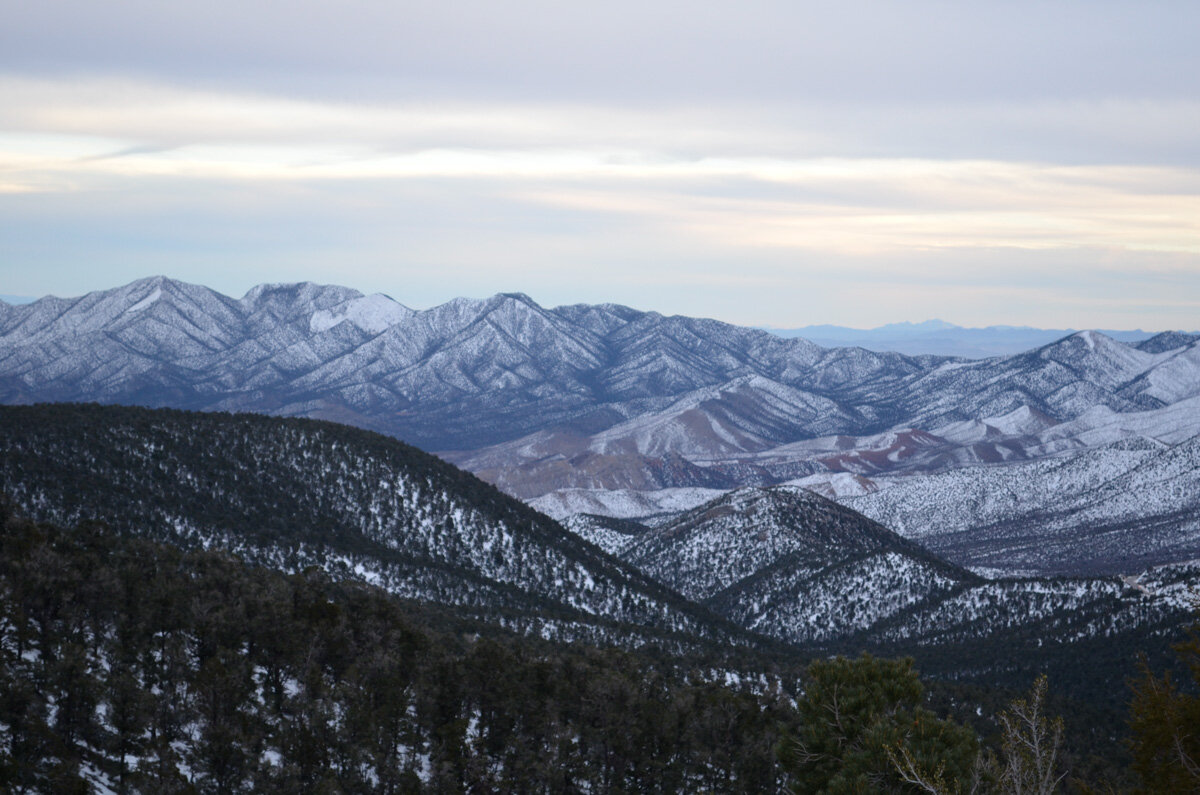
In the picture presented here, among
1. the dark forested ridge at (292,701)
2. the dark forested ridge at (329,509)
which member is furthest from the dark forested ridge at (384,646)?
the dark forested ridge at (329,509)

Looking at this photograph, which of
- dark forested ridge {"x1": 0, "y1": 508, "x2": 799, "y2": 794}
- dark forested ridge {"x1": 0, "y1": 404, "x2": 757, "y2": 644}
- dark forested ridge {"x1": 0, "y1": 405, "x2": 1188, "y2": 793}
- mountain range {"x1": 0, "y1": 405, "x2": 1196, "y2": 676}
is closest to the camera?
dark forested ridge {"x1": 0, "y1": 508, "x2": 799, "y2": 794}

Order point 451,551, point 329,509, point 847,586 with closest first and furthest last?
point 329,509
point 451,551
point 847,586

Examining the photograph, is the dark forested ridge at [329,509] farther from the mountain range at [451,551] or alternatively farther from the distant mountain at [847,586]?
the distant mountain at [847,586]

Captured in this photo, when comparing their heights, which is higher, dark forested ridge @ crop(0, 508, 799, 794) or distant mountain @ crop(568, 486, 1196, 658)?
dark forested ridge @ crop(0, 508, 799, 794)

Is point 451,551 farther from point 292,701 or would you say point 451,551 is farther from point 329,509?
point 292,701

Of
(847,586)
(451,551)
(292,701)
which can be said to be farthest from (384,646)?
(847,586)

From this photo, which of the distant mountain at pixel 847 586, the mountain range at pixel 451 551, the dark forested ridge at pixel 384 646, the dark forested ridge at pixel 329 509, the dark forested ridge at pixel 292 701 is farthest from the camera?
the distant mountain at pixel 847 586

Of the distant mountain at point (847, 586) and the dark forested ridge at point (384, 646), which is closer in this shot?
the dark forested ridge at point (384, 646)

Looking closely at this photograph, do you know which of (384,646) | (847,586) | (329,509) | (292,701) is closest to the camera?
(292,701)

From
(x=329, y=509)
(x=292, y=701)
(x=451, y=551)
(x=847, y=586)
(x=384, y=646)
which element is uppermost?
(x=329, y=509)

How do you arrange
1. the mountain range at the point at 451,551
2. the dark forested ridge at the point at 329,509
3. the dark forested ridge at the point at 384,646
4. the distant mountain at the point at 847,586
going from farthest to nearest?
the distant mountain at the point at 847,586 < the mountain range at the point at 451,551 < the dark forested ridge at the point at 329,509 < the dark forested ridge at the point at 384,646

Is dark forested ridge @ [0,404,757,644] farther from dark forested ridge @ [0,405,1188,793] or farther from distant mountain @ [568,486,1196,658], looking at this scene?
distant mountain @ [568,486,1196,658]

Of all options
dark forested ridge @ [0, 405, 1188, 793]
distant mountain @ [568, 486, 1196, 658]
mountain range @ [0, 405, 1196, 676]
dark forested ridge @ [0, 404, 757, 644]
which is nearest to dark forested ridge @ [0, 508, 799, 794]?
dark forested ridge @ [0, 405, 1188, 793]

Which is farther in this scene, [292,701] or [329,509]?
[329,509]
